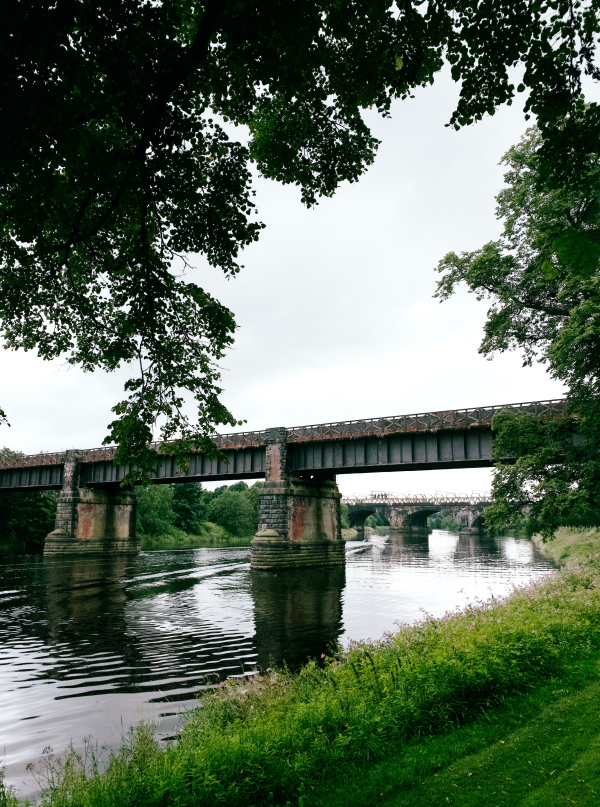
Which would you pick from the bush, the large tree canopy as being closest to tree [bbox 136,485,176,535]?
the bush

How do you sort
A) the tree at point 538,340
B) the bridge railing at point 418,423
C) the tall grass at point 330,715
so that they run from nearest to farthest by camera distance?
the tall grass at point 330,715, the tree at point 538,340, the bridge railing at point 418,423

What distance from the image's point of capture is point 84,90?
603 cm

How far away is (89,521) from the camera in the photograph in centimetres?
5662

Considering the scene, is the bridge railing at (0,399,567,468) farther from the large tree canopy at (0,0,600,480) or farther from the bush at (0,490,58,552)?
the bush at (0,490,58,552)

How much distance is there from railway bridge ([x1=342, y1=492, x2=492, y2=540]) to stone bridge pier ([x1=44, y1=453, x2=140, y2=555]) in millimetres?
51933

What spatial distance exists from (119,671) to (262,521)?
1096 inches

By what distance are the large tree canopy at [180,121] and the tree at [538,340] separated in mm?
12394

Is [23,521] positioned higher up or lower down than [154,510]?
lower down

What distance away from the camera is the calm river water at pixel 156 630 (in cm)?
1030

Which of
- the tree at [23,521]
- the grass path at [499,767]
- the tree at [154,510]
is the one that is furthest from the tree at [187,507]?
the grass path at [499,767]

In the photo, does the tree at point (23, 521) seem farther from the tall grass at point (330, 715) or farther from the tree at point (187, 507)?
the tall grass at point (330, 715)

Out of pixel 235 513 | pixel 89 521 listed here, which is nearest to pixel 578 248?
pixel 89 521

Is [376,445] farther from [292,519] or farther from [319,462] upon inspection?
[292,519]

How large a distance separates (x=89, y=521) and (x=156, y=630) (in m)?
41.6
